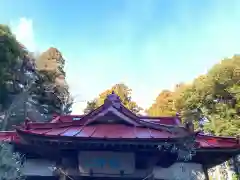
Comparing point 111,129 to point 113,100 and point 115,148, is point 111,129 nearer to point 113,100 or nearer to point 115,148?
point 115,148

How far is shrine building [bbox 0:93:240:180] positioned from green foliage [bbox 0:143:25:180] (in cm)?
21

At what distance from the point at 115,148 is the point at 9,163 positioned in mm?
2871

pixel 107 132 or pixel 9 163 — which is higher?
pixel 107 132

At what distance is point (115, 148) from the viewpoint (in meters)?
6.52

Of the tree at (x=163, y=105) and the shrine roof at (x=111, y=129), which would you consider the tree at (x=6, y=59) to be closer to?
the shrine roof at (x=111, y=129)

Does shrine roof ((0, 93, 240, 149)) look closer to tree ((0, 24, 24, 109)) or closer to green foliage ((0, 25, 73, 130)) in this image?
tree ((0, 24, 24, 109))

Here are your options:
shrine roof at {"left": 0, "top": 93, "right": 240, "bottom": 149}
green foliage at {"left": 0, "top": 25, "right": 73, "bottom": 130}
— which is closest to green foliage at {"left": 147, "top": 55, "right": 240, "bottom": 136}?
green foliage at {"left": 0, "top": 25, "right": 73, "bottom": 130}

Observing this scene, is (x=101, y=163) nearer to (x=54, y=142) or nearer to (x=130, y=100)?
(x=54, y=142)

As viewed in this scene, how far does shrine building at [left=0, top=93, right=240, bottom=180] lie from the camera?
6277mm

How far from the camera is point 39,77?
28.5 metres

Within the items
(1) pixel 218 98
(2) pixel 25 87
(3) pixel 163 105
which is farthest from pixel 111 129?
(3) pixel 163 105

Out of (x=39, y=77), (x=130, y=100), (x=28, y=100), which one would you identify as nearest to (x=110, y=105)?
(x=28, y=100)

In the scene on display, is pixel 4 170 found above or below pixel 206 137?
below

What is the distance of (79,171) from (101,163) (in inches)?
25.5
